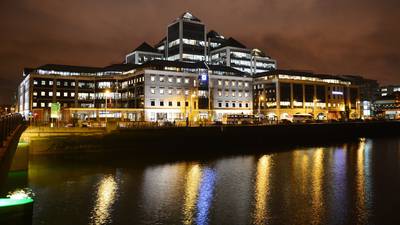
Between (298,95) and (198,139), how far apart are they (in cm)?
8263

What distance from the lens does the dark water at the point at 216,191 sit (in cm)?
2936

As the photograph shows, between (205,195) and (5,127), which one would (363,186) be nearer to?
(205,195)

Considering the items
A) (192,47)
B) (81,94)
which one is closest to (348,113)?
(192,47)

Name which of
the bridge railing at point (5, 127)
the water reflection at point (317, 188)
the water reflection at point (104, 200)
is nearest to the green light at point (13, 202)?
the bridge railing at point (5, 127)

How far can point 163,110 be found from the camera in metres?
119

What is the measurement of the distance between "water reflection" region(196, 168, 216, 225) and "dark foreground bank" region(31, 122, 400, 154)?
21.0 meters

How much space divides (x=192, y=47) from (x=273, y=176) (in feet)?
410

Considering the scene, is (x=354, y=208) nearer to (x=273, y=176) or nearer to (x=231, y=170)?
(x=273, y=176)

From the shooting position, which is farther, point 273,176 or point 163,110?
point 163,110

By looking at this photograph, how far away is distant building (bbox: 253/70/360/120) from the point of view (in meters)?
144

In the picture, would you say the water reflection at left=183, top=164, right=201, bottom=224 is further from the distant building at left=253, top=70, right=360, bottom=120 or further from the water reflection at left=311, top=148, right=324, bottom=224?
the distant building at left=253, top=70, right=360, bottom=120

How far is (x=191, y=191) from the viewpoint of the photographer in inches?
1505

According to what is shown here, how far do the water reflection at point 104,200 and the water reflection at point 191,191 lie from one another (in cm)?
606

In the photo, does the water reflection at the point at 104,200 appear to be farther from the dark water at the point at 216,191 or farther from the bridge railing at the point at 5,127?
the bridge railing at the point at 5,127
